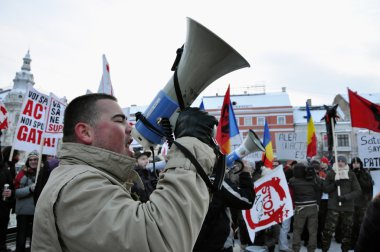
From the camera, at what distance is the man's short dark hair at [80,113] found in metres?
1.35

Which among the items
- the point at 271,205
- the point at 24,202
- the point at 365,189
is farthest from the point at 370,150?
the point at 24,202

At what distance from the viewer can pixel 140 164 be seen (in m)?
4.91

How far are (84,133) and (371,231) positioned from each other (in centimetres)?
139

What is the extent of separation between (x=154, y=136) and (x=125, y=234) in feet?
3.11

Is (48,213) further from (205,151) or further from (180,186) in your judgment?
(205,151)

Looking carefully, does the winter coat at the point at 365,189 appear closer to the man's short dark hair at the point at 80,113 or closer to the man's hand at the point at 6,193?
the man's hand at the point at 6,193

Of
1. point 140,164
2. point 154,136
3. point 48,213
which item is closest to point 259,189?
point 140,164

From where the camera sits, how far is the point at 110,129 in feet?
4.36

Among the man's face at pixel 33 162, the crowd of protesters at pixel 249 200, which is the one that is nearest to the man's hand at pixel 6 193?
A: the crowd of protesters at pixel 249 200

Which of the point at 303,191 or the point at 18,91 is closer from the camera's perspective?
the point at 303,191

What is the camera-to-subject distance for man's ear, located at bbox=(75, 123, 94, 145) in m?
1.31

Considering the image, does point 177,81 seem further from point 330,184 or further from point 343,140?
point 343,140

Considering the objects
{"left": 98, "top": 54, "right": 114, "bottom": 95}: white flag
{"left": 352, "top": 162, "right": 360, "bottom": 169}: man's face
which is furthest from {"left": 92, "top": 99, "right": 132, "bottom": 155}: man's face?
{"left": 352, "top": 162, "right": 360, "bottom": 169}: man's face

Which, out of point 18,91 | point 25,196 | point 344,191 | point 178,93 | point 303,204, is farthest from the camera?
point 18,91
